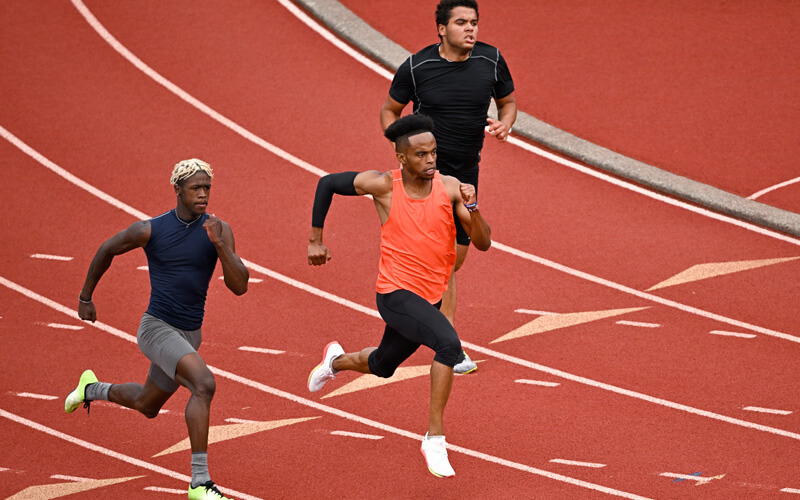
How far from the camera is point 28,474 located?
6.81 meters

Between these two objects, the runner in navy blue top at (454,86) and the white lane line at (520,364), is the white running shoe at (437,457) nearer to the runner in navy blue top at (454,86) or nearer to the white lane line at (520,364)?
the white lane line at (520,364)

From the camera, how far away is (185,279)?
20.7 ft

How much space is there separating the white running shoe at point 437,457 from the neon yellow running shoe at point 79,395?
7.65 ft

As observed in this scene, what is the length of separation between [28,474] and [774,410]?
4.95 meters

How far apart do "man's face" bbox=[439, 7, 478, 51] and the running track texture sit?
2406 mm

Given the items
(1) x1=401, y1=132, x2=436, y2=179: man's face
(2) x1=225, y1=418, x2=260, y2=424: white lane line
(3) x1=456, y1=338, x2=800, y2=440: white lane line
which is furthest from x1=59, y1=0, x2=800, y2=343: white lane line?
(1) x1=401, y1=132, x2=436, y2=179: man's face

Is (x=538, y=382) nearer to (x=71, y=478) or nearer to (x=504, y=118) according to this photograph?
(x=504, y=118)

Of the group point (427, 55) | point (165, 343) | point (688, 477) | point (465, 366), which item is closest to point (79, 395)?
point (165, 343)

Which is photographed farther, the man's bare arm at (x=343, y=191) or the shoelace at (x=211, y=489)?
the man's bare arm at (x=343, y=191)

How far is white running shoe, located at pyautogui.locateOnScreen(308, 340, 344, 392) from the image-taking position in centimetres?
755

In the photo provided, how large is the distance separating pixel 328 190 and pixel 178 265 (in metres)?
1.09

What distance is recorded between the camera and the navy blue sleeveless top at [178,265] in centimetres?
629

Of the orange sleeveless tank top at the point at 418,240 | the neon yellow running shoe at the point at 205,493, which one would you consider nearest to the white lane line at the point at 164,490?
the neon yellow running shoe at the point at 205,493

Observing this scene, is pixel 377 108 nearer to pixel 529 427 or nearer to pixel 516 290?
pixel 516 290
